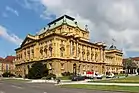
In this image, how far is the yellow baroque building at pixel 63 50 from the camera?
103 m

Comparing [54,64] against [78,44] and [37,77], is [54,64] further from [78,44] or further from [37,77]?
[78,44]

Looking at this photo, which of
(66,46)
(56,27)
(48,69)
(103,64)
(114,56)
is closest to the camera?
(48,69)

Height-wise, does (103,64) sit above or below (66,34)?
below

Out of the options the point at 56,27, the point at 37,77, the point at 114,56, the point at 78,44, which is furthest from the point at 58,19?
the point at 114,56

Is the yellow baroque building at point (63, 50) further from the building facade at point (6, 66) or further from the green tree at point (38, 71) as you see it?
the building facade at point (6, 66)

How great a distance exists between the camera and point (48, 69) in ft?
327

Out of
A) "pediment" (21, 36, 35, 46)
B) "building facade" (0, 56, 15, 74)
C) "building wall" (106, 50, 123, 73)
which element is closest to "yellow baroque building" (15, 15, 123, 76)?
"pediment" (21, 36, 35, 46)

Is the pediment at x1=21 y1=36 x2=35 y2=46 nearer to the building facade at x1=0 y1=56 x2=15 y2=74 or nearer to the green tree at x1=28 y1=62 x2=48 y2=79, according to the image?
the green tree at x1=28 y1=62 x2=48 y2=79

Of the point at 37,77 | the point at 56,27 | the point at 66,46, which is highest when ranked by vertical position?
the point at 56,27

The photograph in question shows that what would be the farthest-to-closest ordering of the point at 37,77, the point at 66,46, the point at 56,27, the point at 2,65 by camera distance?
the point at 2,65 → the point at 56,27 → the point at 66,46 → the point at 37,77

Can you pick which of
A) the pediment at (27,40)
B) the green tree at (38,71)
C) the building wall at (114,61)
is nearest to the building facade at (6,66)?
the pediment at (27,40)

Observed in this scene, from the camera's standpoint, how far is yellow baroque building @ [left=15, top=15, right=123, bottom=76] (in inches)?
4043

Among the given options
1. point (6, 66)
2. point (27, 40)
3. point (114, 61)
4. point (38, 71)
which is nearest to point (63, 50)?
point (38, 71)

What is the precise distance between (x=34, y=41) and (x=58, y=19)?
15015mm
